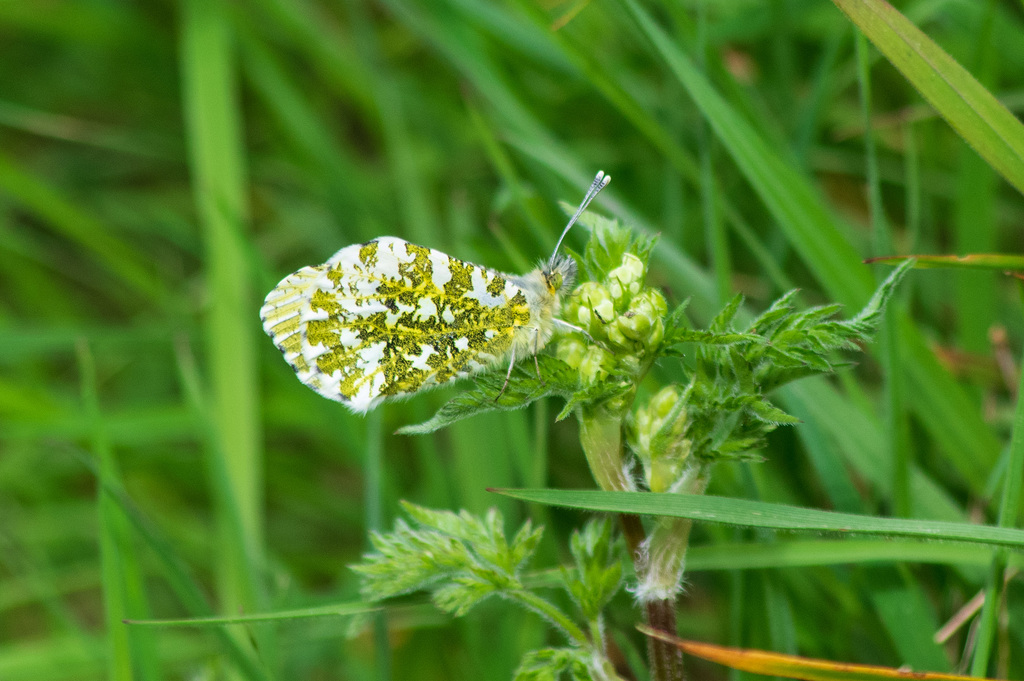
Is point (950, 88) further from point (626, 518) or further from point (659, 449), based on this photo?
point (626, 518)

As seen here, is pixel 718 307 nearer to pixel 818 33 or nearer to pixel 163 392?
pixel 818 33

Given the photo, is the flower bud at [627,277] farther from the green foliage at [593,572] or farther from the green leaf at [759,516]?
the green foliage at [593,572]

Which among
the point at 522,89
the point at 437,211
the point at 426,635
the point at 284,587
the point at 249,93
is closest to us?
the point at 284,587

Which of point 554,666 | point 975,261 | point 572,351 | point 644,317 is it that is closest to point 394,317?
point 572,351

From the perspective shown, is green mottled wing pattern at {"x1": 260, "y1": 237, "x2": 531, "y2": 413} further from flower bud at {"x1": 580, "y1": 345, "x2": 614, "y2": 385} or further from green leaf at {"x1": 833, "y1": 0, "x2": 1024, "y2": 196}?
green leaf at {"x1": 833, "y1": 0, "x2": 1024, "y2": 196}

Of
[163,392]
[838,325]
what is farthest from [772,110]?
[163,392]

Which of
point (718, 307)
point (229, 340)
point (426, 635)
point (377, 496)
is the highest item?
point (229, 340)

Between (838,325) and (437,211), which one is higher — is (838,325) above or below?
below
